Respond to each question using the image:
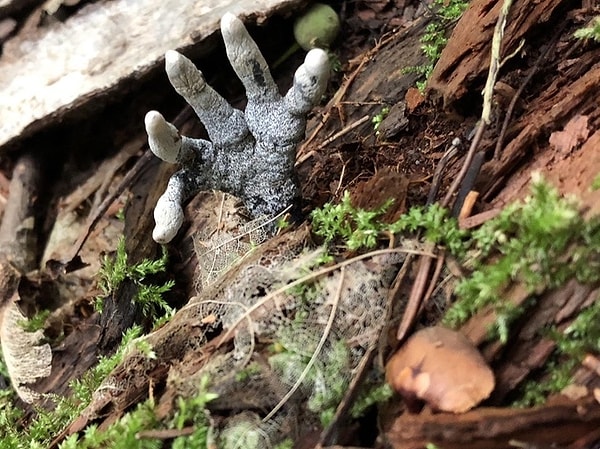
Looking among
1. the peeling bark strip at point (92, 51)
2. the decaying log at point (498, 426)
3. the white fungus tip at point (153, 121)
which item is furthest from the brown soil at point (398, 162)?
the white fungus tip at point (153, 121)

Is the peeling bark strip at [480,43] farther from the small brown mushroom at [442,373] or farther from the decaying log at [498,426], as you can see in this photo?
the decaying log at [498,426]

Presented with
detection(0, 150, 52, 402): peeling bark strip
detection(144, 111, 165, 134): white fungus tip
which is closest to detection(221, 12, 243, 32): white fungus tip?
detection(144, 111, 165, 134): white fungus tip

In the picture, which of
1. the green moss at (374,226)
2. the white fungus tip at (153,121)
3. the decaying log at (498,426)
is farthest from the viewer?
the white fungus tip at (153,121)

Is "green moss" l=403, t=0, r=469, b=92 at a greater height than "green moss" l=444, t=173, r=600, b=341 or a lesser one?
greater

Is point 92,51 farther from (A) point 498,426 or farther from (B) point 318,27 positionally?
(A) point 498,426

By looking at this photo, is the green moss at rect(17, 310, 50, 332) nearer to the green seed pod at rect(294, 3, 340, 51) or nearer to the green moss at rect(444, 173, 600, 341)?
the green seed pod at rect(294, 3, 340, 51)

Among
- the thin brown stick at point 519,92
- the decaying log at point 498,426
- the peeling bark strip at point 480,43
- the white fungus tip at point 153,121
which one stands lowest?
the decaying log at point 498,426
